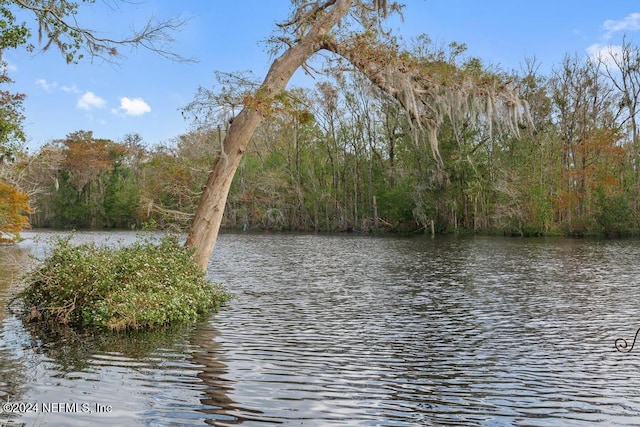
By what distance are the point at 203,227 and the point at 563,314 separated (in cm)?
815

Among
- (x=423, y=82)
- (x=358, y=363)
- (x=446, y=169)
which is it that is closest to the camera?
(x=358, y=363)

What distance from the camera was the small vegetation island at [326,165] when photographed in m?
11.5

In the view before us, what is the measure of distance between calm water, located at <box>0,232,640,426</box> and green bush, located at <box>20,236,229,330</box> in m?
0.50

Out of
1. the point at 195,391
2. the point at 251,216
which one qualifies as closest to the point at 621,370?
the point at 195,391

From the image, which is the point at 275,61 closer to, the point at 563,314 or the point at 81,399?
the point at 563,314

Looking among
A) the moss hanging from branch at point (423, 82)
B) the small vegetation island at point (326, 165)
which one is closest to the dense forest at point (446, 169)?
the small vegetation island at point (326, 165)

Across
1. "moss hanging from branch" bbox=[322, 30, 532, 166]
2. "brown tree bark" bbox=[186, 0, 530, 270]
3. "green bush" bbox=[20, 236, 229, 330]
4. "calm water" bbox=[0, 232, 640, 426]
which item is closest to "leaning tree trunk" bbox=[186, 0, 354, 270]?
"brown tree bark" bbox=[186, 0, 530, 270]

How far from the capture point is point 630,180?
4553 centimetres

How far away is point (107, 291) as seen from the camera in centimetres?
1079

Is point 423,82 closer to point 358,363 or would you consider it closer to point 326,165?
point 358,363

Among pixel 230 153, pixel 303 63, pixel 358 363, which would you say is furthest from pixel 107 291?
pixel 303 63

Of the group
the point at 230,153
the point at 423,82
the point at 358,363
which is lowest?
the point at 358,363

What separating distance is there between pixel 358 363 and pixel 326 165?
185ft

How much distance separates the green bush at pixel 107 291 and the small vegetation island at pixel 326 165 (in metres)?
0.04
